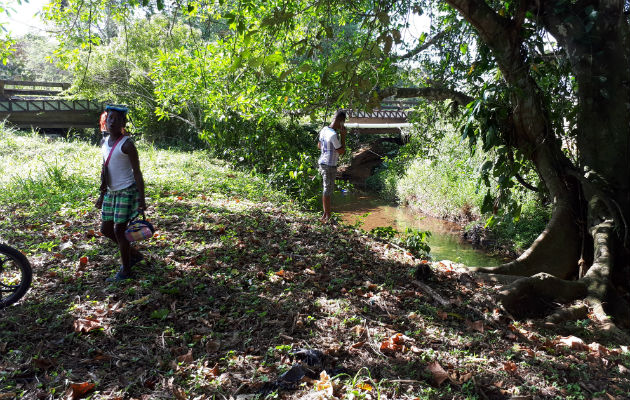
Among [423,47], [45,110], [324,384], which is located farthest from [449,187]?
[45,110]

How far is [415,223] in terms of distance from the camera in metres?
14.5

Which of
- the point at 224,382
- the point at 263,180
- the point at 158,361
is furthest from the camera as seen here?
the point at 263,180

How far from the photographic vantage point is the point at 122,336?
319cm

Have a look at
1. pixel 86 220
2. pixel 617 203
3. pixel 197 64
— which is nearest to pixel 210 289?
pixel 86 220

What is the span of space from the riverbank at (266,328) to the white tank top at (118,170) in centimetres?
93

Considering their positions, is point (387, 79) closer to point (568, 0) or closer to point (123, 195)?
point (568, 0)

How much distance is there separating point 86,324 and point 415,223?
12381mm

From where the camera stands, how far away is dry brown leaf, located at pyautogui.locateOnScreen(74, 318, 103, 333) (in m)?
3.19

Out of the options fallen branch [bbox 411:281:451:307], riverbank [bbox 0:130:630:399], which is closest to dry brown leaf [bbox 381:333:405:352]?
riverbank [bbox 0:130:630:399]

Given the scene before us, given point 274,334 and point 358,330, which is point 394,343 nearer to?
point 358,330

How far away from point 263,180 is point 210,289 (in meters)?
6.74

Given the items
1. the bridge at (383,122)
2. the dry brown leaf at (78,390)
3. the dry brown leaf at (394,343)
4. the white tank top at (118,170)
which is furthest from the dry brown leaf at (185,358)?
the bridge at (383,122)

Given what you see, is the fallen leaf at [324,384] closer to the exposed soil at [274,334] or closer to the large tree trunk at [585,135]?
the exposed soil at [274,334]

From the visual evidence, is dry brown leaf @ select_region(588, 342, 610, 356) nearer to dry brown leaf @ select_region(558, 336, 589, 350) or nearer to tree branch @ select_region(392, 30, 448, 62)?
dry brown leaf @ select_region(558, 336, 589, 350)
